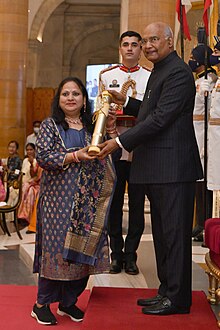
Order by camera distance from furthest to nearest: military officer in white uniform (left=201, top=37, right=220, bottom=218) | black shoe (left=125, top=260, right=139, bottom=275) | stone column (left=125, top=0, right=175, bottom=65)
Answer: stone column (left=125, top=0, right=175, bottom=65) < military officer in white uniform (left=201, top=37, right=220, bottom=218) < black shoe (left=125, top=260, right=139, bottom=275)

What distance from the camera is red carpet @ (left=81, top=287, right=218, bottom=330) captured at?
13.2 ft

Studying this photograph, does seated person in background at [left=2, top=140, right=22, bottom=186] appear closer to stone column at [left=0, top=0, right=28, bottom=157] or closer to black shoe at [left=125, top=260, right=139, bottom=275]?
stone column at [left=0, top=0, right=28, bottom=157]

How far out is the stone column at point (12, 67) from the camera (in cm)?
1525

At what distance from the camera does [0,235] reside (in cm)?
975

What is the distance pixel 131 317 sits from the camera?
4.21 metres

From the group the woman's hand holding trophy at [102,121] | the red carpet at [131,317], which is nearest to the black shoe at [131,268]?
the red carpet at [131,317]

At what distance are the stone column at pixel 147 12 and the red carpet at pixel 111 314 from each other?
7.84m

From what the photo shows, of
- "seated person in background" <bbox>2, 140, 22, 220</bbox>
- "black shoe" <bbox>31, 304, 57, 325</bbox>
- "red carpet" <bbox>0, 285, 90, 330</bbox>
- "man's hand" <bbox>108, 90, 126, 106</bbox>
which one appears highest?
"man's hand" <bbox>108, 90, 126, 106</bbox>

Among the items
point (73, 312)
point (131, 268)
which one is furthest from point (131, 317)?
point (131, 268)

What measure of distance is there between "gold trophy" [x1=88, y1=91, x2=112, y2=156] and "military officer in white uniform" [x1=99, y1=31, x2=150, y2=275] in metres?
0.99

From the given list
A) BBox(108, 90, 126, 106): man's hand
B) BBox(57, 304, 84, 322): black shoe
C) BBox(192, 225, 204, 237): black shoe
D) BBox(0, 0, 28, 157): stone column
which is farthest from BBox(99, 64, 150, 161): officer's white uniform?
BBox(0, 0, 28, 157): stone column

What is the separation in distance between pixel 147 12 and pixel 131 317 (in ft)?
29.1

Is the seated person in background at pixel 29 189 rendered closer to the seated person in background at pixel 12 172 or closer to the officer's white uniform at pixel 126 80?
the seated person in background at pixel 12 172

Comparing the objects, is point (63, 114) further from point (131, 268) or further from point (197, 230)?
point (197, 230)
